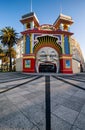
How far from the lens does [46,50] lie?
23.0 m

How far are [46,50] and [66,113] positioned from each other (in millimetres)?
20669

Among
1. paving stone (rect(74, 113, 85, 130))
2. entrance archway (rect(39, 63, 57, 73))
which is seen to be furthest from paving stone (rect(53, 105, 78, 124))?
entrance archway (rect(39, 63, 57, 73))

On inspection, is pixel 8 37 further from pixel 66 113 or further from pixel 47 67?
pixel 66 113

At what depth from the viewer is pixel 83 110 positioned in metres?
3.15

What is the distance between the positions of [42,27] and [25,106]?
75.1 ft

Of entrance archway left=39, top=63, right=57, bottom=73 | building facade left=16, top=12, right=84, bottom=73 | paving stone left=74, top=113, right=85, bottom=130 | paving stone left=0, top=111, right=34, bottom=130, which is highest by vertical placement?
building facade left=16, top=12, right=84, bottom=73

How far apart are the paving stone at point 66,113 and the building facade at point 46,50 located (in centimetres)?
1877

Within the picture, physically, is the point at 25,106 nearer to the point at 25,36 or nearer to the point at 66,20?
the point at 25,36

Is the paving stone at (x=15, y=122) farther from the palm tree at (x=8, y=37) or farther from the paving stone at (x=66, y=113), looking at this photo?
the palm tree at (x=8, y=37)

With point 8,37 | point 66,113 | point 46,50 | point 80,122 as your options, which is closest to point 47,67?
point 46,50

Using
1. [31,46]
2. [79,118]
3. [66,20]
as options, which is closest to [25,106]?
[79,118]

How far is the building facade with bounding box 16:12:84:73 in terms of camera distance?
22188 millimetres

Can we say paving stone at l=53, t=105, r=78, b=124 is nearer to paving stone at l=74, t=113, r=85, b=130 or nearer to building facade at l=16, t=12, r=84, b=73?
paving stone at l=74, t=113, r=85, b=130

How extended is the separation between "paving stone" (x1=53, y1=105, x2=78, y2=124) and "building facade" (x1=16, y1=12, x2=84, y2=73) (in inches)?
739
